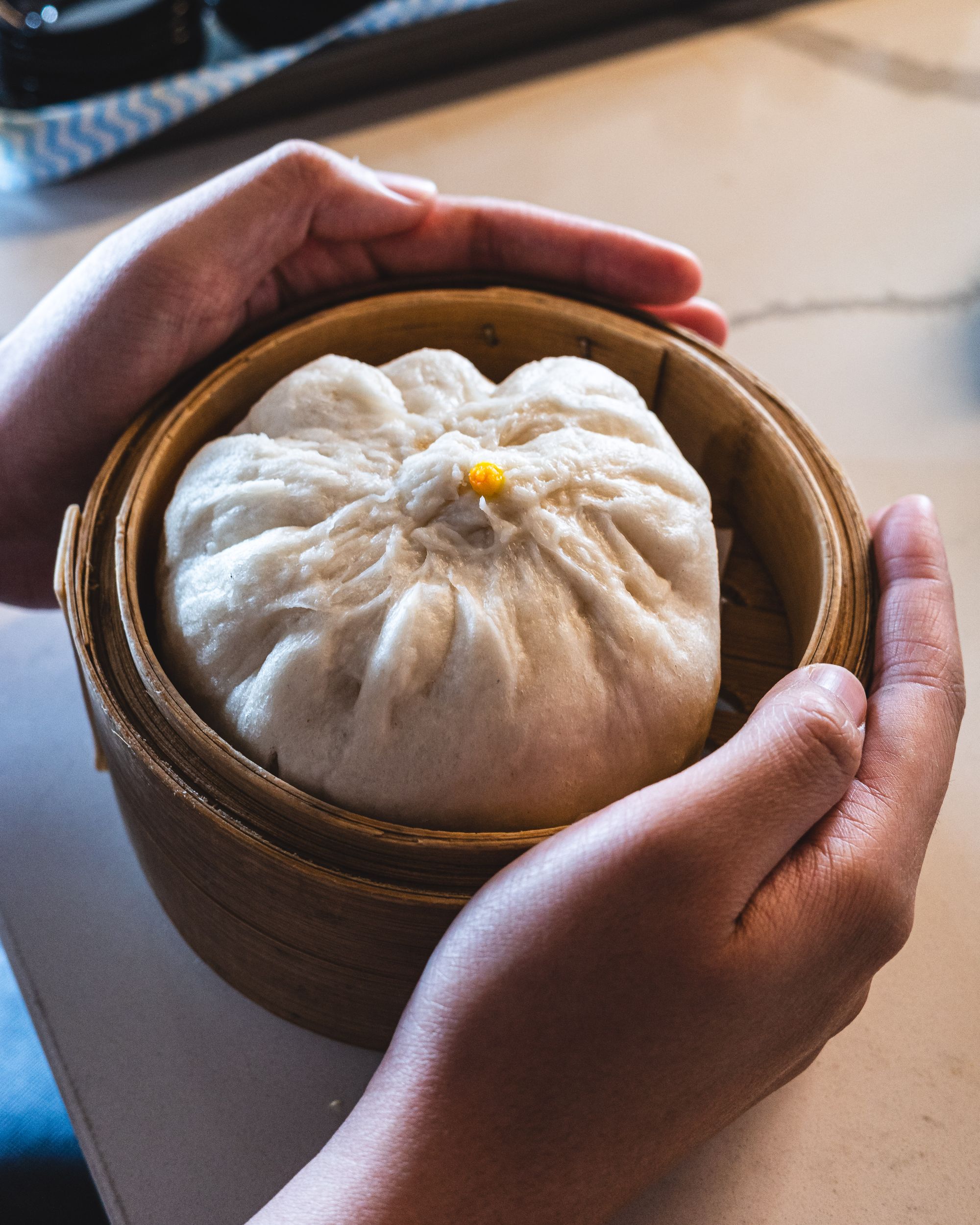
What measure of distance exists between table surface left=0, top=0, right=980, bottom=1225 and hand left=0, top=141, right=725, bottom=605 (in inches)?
11.4

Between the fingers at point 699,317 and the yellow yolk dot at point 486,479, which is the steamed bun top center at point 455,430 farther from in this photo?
the fingers at point 699,317

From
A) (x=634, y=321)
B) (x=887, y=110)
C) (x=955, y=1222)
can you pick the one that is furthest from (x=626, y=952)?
(x=887, y=110)

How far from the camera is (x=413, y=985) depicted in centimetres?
95

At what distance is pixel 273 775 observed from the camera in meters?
0.94

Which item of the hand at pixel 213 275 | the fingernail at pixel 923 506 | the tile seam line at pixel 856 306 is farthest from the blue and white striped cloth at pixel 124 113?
the fingernail at pixel 923 506

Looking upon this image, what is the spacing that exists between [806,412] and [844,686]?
915mm

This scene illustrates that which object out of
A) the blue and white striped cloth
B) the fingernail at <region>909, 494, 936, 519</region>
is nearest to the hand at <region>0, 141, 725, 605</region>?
the fingernail at <region>909, 494, 936, 519</region>

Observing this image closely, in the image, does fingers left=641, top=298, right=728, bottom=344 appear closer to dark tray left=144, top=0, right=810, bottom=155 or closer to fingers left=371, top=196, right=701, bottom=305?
fingers left=371, top=196, right=701, bottom=305

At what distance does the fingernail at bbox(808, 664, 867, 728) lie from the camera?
0.89 m

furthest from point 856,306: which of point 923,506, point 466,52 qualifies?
point 466,52

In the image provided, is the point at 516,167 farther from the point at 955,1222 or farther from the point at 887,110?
the point at 955,1222

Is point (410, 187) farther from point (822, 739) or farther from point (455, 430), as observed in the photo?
point (822, 739)

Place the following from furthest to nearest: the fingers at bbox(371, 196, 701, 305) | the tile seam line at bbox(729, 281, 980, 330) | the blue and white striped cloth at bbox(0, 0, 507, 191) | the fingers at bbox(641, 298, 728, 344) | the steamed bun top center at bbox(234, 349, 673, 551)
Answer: the blue and white striped cloth at bbox(0, 0, 507, 191), the tile seam line at bbox(729, 281, 980, 330), the fingers at bbox(641, 298, 728, 344), the fingers at bbox(371, 196, 701, 305), the steamed bun top center at bbox(234, 349, 673, 551)

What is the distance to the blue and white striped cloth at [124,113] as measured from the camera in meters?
1.97
